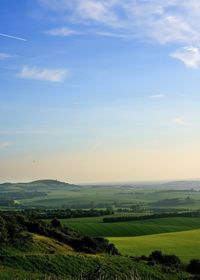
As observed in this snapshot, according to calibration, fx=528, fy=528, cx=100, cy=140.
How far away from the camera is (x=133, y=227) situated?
107 metres

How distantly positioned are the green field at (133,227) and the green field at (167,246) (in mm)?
14243

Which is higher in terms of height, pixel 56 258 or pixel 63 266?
pixel 56 258

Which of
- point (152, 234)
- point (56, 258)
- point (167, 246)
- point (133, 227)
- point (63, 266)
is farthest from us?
point (133, 227)

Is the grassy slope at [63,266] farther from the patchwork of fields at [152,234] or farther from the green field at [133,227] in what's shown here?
the green field at [133,227]

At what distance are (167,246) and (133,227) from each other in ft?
107

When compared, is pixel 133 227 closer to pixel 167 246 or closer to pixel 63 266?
pixel 167 246

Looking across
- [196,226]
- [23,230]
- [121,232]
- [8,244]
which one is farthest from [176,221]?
[8,244]

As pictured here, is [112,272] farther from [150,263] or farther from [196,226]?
[196,226]

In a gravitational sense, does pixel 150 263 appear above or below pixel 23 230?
below

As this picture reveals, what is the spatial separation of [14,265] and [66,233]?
20.9 meters

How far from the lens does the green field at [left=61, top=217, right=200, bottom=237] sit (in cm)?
9921

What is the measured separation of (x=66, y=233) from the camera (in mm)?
62125

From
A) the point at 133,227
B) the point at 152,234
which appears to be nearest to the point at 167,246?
the point at 152,234

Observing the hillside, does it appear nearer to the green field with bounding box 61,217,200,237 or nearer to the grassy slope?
the grassy slope
